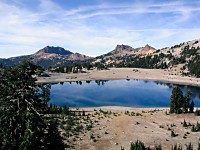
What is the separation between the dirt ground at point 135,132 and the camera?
40.1 metres

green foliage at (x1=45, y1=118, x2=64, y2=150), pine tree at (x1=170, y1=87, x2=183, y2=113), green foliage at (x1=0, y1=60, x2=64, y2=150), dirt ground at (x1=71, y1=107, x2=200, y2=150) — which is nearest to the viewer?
green foliage at (x1=0, y1=60, x2=64, y2=150)

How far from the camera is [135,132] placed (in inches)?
1853

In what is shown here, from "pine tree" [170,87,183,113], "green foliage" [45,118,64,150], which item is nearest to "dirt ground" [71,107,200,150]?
"pine tree" [170,87,183,113]

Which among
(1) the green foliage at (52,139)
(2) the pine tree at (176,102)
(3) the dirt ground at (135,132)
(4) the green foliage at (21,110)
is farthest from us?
(2) the pine tree at (176,102)

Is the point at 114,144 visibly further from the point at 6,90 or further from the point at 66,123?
the point at 6,90

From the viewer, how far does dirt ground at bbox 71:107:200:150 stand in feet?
132

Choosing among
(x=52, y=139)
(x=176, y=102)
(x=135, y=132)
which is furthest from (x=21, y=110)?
(x=176, y=102)

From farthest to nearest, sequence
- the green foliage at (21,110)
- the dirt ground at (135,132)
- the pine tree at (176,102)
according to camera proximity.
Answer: the pine tree at (176,102) → the dirt ground at (135,132) → the green foliage at (21,110)

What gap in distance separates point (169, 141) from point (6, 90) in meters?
32.8

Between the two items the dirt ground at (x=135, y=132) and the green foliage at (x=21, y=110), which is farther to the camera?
the dirt ground at (x=135, y=132)

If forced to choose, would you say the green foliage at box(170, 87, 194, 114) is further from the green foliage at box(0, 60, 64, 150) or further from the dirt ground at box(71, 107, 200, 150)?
the green foliage at box(0, 60, 64, 150)

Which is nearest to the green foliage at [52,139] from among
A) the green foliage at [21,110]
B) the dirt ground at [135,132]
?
the green foliage at [21,110]

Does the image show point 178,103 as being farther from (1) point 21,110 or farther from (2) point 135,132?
(1) point 21,110

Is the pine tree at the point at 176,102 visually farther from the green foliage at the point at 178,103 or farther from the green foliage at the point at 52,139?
the green foliage at the point at 52,139
